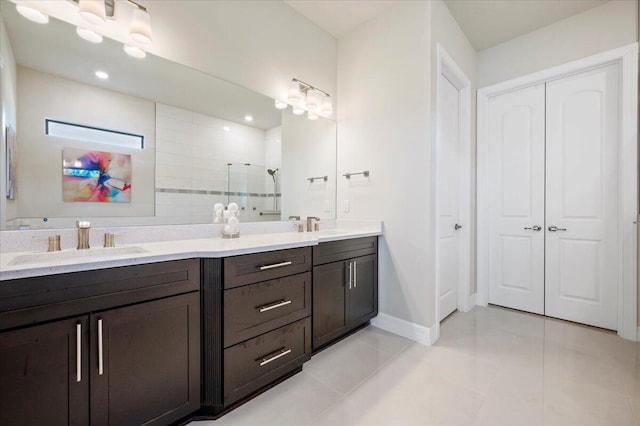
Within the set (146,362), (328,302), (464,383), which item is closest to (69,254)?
(146,362)

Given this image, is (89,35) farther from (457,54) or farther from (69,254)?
(457,54)

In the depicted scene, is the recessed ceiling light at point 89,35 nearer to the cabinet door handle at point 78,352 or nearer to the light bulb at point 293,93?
the light bulb at point 293,93

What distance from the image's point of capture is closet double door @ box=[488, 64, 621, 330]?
2.45m

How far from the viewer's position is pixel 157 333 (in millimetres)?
1222

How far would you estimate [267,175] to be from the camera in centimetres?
233

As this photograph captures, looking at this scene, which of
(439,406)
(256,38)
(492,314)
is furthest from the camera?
(492,314)

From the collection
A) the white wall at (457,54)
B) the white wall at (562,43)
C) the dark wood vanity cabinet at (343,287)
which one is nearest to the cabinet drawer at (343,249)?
the dark wood vanity cabinet at (343,287)

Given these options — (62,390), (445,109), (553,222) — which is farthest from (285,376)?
(553,222)

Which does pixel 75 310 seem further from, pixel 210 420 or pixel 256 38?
pixel 256 38

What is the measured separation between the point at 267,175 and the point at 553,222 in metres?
2.81

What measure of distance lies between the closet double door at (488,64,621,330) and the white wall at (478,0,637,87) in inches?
7.9

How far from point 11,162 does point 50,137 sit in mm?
196

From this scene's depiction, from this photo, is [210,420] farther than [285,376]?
No

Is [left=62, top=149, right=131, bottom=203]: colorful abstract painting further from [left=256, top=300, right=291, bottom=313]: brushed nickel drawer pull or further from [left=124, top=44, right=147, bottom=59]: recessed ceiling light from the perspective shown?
[left=256, top=300, right=291, bottom=313]: brushed nickel drawer pull
